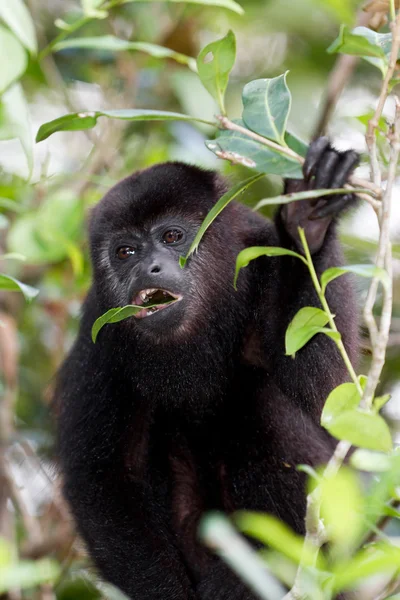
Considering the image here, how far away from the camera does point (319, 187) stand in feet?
7.07

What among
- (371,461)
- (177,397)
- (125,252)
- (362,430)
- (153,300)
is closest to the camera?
(371,461)

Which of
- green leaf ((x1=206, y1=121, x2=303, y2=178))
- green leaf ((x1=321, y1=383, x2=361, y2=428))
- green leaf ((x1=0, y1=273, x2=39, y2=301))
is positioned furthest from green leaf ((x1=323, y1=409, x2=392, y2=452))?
green leaf ((x1=0, y1=273, x2=39, y2=301))

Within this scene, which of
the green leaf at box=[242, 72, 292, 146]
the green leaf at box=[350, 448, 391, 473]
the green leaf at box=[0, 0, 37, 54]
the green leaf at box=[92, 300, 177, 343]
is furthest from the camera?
the green leaf at box=[0, 0, 37, 54]

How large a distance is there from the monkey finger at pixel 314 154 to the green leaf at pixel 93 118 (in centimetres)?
33

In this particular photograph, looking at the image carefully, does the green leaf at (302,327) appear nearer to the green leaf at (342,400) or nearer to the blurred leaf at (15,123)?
the green leaf at (342,400)

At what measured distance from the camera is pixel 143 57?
4.64 m

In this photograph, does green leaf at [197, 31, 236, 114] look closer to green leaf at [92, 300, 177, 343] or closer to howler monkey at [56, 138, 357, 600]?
green leaf at [92, 300, 177, 343]

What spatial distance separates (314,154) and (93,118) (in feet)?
1.82

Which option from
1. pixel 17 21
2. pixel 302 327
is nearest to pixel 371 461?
pixel 302 327

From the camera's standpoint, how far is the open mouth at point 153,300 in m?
2.84

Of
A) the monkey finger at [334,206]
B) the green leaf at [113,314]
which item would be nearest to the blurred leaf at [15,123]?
the green leaf at [113,314]

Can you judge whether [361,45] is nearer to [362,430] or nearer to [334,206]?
[334,206]

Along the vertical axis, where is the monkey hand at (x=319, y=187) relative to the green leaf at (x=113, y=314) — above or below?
above

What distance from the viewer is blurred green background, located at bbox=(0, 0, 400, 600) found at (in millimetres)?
3894
